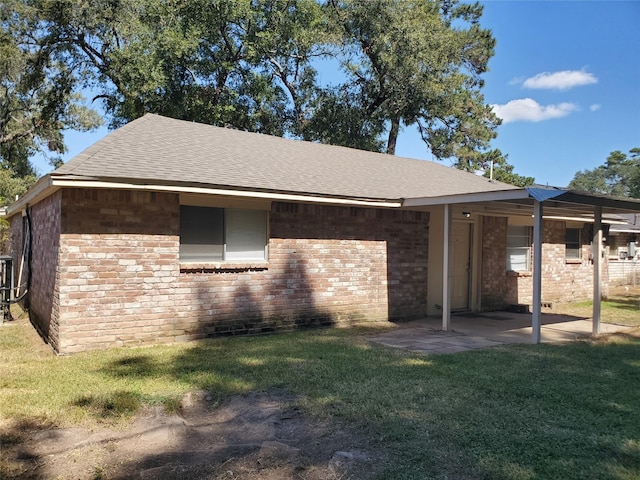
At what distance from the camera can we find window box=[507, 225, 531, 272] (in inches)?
537

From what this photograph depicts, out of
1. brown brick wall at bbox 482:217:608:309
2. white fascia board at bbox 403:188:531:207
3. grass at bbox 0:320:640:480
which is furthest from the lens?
brown brick wall at bbox 482:217:608:309

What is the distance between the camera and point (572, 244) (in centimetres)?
1570

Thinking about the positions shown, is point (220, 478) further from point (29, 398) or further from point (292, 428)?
point (29, 398)

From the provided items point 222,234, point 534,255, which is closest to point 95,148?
point 222,234

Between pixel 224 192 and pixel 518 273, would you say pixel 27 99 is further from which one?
pixel 518 273

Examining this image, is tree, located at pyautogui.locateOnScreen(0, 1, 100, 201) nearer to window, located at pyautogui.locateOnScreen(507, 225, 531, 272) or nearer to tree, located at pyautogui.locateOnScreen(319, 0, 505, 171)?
tree, located at pyautogui.locateOnScreen(319, 0, 505, 171)

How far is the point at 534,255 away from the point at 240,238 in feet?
16.6

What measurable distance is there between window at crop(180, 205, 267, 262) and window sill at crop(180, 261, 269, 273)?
0.13 metres

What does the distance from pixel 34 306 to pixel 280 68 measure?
1662 centimetres

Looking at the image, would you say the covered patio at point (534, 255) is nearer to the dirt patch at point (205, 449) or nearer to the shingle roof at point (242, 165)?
→ the shingle roof at point (242, 165)

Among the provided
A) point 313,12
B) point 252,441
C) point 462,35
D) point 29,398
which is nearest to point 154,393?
point 29,398

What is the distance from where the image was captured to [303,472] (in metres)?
3.52

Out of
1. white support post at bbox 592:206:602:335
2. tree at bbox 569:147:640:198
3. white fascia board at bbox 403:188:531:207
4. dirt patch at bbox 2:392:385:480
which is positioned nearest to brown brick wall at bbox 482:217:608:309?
white support post at bbox 592:206:602:335

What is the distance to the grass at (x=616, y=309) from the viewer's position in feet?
37.3
